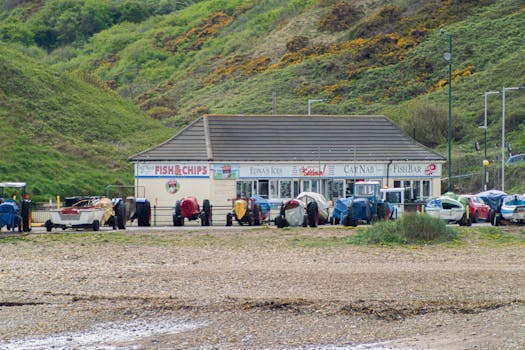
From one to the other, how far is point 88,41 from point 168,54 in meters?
21.9

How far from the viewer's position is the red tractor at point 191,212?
39.7 metres

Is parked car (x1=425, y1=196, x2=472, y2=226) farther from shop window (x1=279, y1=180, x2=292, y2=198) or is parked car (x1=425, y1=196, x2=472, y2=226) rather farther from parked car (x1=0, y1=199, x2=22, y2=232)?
parked car (x1=0, y1=199, x2=22, y2=232)

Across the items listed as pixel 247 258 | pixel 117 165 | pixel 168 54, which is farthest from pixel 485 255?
pixel 168 54

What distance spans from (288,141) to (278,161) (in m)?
2.52

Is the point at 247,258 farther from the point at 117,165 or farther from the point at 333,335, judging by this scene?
the point at 117,165

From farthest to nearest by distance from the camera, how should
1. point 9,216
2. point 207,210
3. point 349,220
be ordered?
point 207,210 < point 349,220 < point 9,216

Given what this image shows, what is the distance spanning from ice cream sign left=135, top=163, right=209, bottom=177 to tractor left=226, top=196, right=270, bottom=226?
4115 millimetres

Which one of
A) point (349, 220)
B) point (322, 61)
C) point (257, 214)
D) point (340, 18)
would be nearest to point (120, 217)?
point (257, 214)

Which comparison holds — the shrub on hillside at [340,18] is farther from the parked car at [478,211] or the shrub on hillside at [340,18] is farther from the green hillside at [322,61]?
the parked car at [478,211]

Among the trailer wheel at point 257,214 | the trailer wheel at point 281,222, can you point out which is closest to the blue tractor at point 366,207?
the trailer wheel at point 281,222

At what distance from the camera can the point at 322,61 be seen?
9419 cm

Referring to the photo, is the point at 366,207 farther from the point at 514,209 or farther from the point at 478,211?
the point at 478,211

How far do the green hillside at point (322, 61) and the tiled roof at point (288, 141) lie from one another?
12912 mm

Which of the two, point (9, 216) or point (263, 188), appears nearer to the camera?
point (9, 216)
